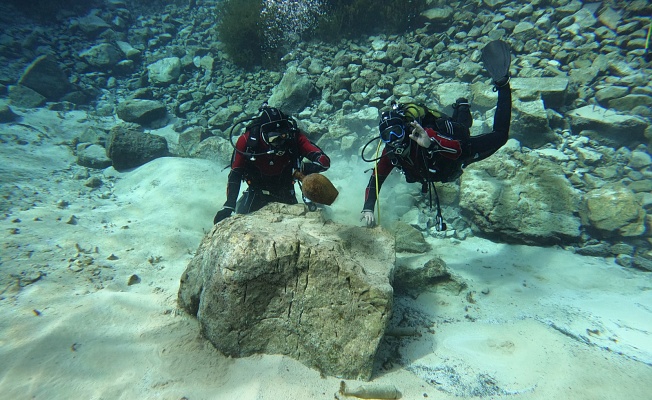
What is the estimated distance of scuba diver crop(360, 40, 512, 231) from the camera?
355cm

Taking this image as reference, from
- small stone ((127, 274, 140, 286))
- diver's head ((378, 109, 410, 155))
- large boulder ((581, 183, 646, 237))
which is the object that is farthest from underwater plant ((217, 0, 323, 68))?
large boulder ((581, 183, 646, 237))

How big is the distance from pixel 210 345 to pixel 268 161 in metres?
2.76

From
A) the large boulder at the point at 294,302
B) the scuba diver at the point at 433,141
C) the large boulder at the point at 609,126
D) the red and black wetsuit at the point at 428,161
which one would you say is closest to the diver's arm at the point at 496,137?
the scuba diver at the point at 433,141

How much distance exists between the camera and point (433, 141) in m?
3.52

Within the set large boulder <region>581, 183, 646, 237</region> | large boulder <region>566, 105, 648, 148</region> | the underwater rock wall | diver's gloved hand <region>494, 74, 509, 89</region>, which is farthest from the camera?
large boulder <region>566, 105, 648, 148</region>

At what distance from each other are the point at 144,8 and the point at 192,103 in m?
10.2

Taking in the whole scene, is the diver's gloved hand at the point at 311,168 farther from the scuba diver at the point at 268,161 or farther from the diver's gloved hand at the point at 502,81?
the diver's gloved hand at the point at 502,81

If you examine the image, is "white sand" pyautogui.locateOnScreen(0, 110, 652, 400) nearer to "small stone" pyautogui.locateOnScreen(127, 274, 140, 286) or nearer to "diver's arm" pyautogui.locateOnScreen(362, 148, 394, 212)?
"small stone" pyautogui.locateOnScreen(127, 274, 140, 286)

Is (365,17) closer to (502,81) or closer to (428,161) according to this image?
(502,81)

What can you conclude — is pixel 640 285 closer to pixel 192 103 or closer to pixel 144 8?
pixel 192 103

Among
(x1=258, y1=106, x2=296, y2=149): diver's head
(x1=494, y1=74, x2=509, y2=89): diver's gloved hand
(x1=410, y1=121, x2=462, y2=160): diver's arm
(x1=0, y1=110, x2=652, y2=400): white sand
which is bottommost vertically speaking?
(x1=0, y1=110, x2=652, y2=400): white sand

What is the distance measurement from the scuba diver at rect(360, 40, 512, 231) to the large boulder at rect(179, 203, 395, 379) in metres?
1.42

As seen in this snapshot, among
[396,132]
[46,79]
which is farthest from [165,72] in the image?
[396,132]

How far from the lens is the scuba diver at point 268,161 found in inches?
164
